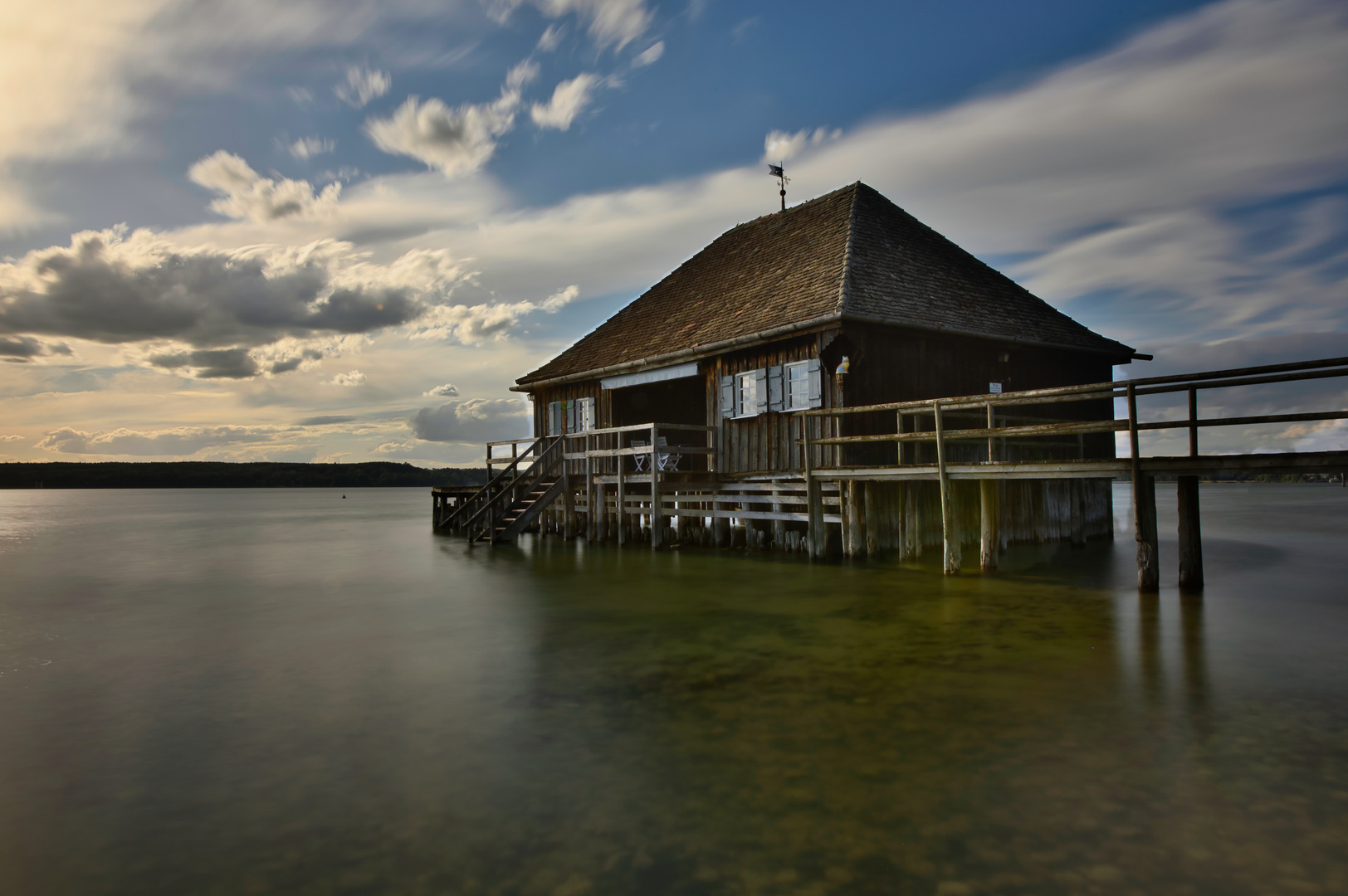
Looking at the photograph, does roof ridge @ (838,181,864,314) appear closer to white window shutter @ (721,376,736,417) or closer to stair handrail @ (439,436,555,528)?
white window shutter @ (721,376,736,417)

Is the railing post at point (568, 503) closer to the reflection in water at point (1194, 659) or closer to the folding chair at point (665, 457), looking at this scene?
the folding chair at point (665, 457)

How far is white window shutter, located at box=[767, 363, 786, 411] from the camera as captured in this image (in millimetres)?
14555

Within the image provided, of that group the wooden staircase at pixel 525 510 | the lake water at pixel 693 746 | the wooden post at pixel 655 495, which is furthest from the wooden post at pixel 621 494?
Result: the lake water at pixel 693 746

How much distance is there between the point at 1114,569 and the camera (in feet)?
40.8

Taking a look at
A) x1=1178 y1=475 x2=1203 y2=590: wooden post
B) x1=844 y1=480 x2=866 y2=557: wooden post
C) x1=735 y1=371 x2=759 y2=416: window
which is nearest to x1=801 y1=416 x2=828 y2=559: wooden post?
x1=844 y1=480 x2=866 y2=557: wooden post

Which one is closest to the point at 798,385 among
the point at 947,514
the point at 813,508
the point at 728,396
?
the point at 728,396

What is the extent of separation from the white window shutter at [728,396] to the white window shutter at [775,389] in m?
1.03

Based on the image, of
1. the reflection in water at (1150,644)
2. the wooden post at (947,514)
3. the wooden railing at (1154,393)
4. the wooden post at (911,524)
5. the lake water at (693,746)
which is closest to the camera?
the lake water at (693,746)

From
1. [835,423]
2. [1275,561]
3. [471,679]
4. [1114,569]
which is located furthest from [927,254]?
[471,679]

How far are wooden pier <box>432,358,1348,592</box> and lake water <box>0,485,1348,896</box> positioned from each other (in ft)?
5.02

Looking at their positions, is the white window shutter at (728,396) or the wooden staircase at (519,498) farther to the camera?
the wooden staircase at (519,498)

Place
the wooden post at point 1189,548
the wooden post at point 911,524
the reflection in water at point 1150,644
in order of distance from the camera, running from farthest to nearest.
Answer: the wooden post at point 911,524
the wooden post at point 1189,548
the reflection in water at point 1150,644

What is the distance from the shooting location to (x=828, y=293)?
1377cm

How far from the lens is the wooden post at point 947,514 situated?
36.0ft
